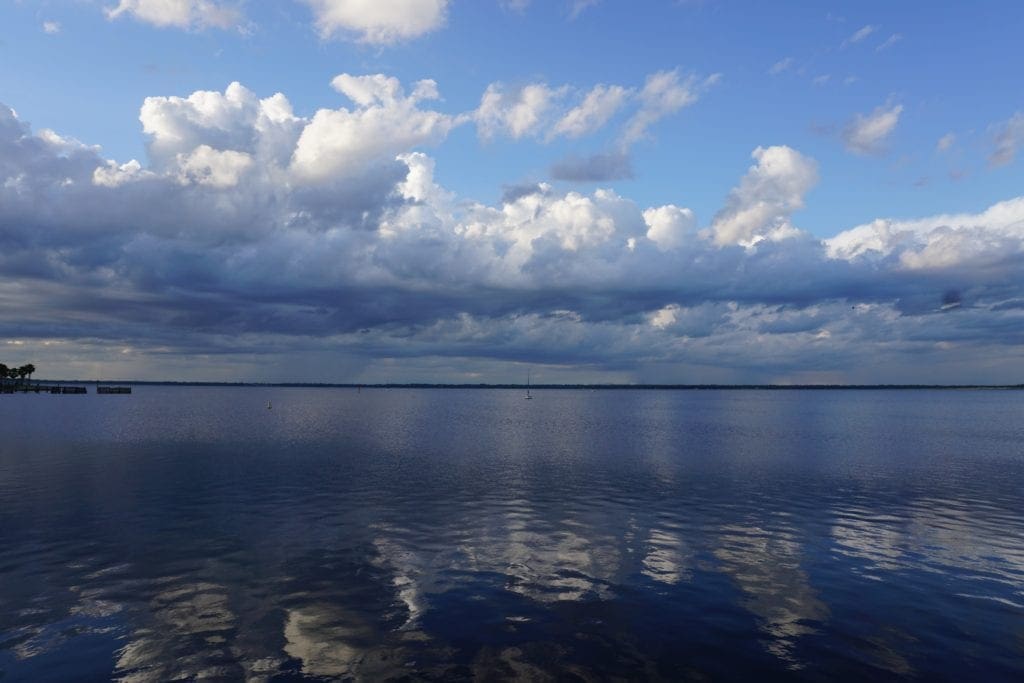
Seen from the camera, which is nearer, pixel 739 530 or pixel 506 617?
pixel 506 617

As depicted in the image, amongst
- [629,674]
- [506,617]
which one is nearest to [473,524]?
[506,617]

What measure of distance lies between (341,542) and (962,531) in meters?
39.3

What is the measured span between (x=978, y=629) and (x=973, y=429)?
5238 inches

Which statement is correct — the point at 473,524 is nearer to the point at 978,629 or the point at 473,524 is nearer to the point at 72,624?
the point at 72,624

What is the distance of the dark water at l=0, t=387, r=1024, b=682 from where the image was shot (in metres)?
20.8

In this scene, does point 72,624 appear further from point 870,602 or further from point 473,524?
point 870,602

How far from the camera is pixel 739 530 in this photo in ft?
128

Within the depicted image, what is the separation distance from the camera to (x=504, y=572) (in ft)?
98.7

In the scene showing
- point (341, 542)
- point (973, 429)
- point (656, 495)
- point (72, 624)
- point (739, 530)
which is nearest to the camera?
point (72, 624)

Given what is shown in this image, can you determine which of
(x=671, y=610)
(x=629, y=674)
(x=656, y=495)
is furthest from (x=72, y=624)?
(x=656, y=495)

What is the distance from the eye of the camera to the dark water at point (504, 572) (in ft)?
68.3

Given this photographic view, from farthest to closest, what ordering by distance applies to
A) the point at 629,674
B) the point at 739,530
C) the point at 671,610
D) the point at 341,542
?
the point at 739,530
the point at 341,542
the point at 671,610
the point at 629,674

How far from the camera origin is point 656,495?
50906 millimetres

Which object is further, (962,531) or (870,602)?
(962,531)
